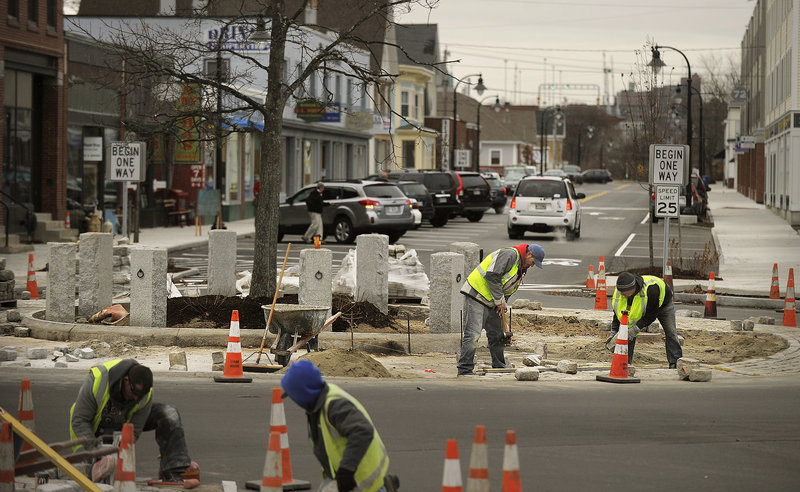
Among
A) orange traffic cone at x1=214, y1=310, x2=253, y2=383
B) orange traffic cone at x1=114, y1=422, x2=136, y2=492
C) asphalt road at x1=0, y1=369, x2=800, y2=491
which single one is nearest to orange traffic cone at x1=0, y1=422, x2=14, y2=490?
orange traffic cone at x1=114, y1=422, x2=136, y2=492

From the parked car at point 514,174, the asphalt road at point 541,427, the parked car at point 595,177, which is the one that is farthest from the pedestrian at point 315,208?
→ the parked car at point 595,177

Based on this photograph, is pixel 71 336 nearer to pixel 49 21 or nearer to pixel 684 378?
pixel 684 378

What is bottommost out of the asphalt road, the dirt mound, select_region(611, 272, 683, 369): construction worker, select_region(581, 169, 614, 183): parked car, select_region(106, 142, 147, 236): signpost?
the asphalt road

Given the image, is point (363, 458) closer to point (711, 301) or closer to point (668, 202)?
point (711, 301)

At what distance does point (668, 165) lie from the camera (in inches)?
798

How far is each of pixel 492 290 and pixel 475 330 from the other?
0.46 m

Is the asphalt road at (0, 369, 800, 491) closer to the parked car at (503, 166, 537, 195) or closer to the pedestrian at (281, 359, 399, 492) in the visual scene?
the pedestrian at (281, 359, 399, 492)

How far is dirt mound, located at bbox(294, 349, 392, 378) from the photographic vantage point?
492 inches

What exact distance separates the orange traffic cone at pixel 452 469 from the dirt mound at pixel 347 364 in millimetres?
6243

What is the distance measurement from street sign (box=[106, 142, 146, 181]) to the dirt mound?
12.1 meters

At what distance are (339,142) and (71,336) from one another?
46.8m

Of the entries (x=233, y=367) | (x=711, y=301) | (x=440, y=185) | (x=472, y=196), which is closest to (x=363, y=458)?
(x=233, y=367)

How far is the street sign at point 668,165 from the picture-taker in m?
20.2

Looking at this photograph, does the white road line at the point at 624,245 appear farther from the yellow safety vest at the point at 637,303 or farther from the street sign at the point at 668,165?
the yellow safety vest at the point at 637,303
